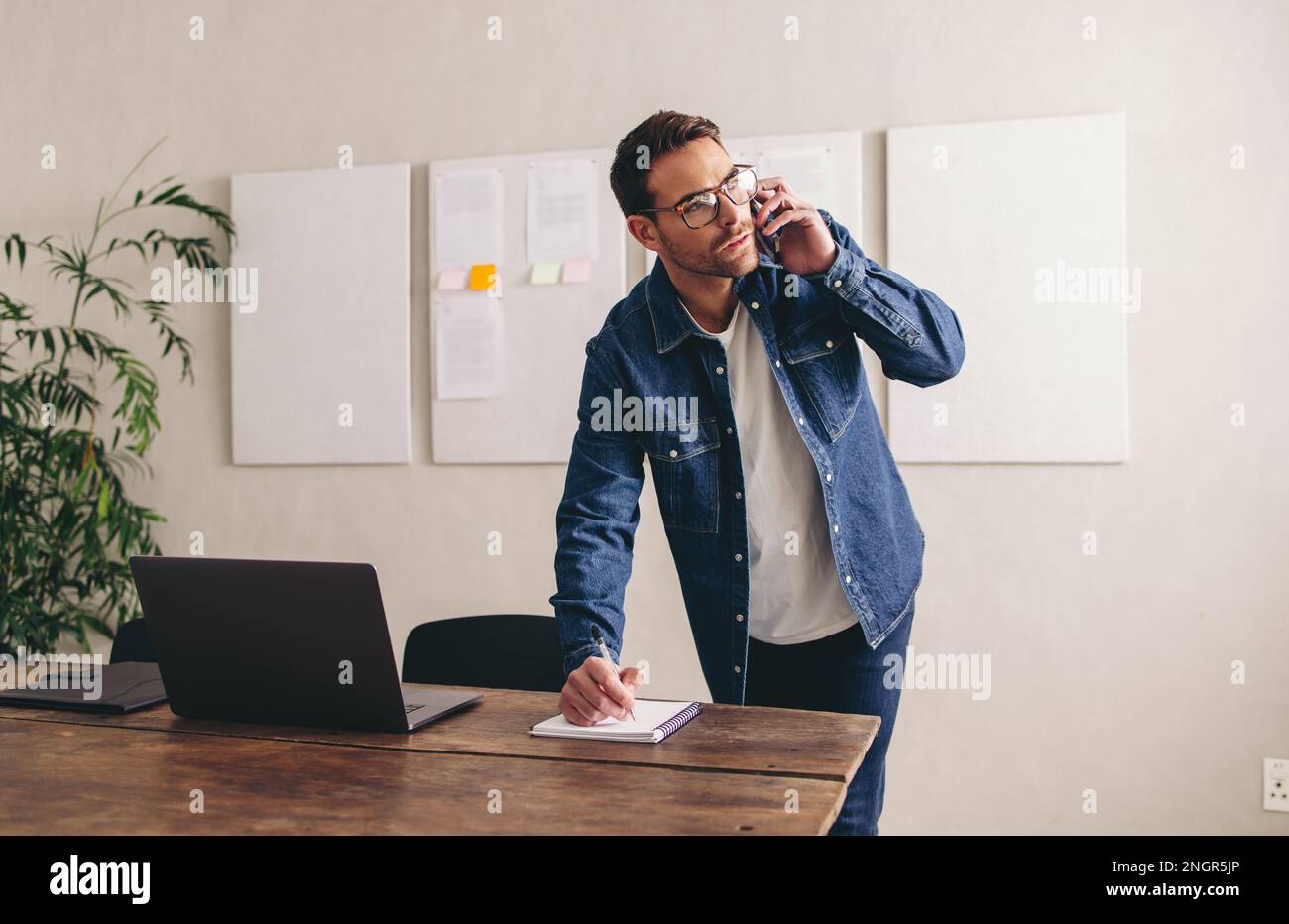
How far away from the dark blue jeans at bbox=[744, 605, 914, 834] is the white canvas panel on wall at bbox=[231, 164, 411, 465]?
1784 millimetres

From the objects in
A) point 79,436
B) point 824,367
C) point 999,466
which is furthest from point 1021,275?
point 79,436

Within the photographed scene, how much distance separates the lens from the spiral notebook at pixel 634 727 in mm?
1450

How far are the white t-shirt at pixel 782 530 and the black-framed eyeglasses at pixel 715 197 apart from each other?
0.63ft

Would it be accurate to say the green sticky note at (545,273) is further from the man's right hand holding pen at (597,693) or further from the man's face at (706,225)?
the man's right hand holding pen at (597,693)

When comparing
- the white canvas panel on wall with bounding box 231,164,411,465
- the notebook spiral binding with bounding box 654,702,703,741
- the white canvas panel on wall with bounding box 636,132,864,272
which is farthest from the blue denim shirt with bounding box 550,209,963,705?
the white canvas panel on wall with bounding box 231,164,411,465

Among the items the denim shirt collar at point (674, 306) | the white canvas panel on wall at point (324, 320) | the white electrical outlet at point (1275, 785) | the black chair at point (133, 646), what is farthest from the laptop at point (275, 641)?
the white electrical outlet at point (1275, 785)

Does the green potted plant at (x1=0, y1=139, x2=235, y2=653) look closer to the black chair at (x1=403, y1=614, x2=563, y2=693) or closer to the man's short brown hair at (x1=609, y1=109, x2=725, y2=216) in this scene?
the black chair at (x1=403, y1=614, x2=563, y2=693)

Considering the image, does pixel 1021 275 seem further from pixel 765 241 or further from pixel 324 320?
pixel 324 320

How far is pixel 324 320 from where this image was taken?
3420 mm

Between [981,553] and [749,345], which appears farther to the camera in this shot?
[981,553]
